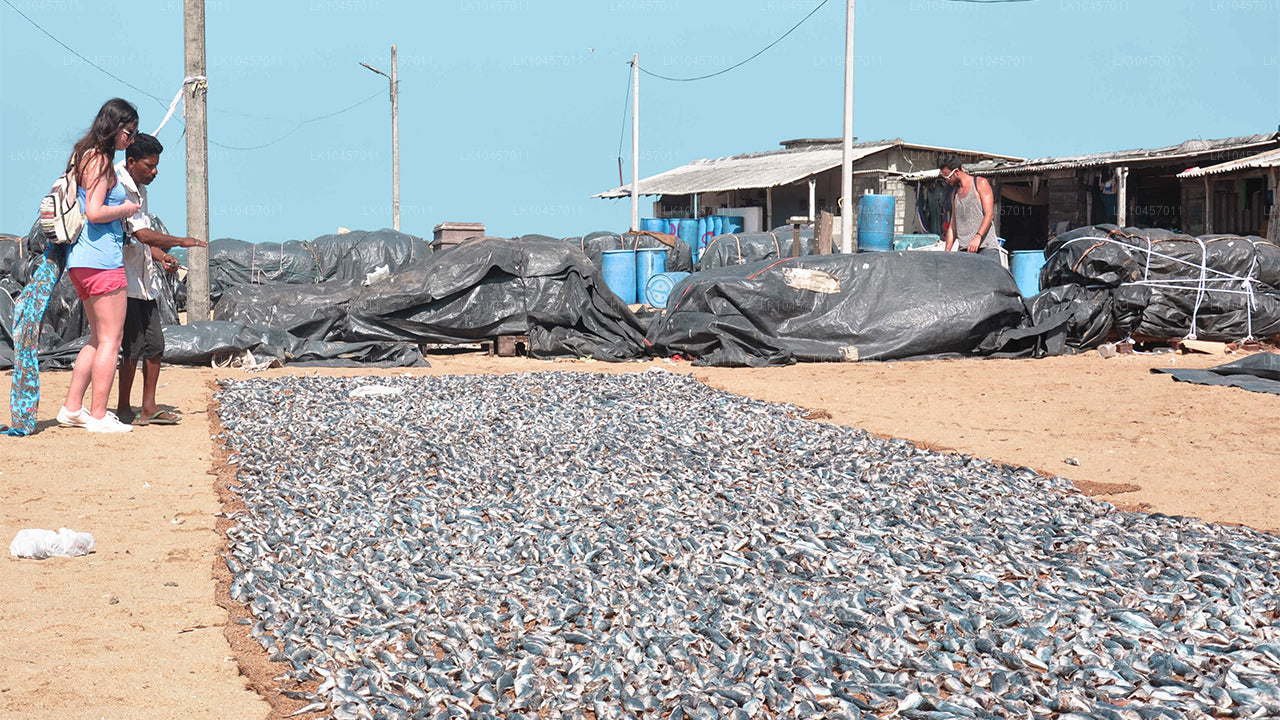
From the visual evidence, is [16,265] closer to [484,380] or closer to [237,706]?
[484,380]

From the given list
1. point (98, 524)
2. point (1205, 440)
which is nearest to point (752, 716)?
point (98, 524)

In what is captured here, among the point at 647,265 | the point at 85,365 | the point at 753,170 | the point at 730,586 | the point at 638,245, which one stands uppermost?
the point at 753,170

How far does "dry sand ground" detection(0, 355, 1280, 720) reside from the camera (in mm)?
3092

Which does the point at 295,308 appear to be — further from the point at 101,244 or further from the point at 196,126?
the point at 101,244

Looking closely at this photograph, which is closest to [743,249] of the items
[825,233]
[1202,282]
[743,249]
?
[743,249]

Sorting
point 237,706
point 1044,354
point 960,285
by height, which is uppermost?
point 960,285

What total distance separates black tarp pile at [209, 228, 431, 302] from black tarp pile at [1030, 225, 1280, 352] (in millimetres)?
12235

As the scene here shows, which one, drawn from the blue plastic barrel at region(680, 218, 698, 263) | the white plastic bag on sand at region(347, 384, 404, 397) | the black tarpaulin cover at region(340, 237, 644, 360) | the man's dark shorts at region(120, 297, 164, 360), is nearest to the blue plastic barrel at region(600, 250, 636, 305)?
the black tarpaulin cover at region(340, 237, 644, 360)

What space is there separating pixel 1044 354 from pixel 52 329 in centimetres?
1020

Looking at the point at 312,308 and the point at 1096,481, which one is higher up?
the point at 312,308

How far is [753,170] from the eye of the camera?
2978 cm

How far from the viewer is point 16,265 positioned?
1664 centimetres

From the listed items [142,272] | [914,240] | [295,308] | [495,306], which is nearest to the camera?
[142,272]

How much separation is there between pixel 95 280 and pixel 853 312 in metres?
7.21
